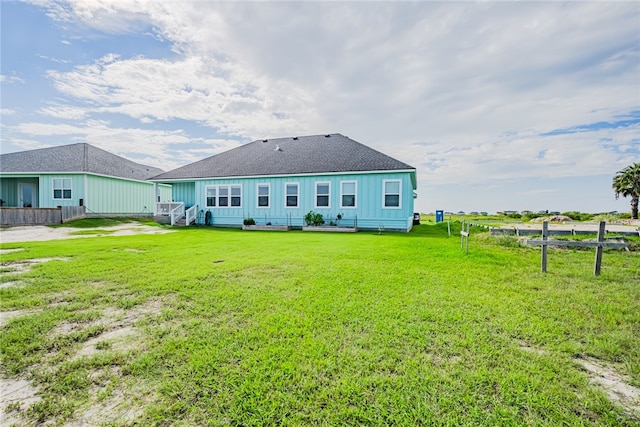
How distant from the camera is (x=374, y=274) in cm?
546

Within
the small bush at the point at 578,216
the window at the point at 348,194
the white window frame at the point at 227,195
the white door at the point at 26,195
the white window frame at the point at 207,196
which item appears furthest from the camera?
the small bush at the point at 578,216

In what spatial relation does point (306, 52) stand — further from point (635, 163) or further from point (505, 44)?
point (635, 163)

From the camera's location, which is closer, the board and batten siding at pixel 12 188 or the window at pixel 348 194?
the window at pixel 348 194

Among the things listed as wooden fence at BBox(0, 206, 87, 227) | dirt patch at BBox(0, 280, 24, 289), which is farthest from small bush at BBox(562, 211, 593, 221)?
wooden fence at BBox(0, 206, 87, 227)

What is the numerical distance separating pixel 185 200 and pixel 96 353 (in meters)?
19.8

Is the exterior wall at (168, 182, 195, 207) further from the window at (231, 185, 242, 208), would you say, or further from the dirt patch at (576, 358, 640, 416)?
the dirt patch at (576, 358, 640, 416)

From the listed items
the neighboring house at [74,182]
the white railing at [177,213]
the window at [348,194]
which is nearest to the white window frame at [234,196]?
the white railing at [177,213]

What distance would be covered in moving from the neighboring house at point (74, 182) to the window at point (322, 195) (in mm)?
12140

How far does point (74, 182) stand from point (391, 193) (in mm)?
22629

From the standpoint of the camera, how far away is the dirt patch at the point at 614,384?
6.53 ft

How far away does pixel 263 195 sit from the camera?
1798 centimetres

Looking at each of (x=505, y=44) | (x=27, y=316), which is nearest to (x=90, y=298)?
(x=27, y=316)

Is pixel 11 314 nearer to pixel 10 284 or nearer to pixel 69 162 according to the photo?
pixel 10 284

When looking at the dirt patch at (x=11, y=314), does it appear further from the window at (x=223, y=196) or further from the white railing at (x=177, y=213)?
the white railing at (x=177, y=213)
